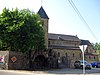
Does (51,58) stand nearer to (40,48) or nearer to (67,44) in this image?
(40,48)

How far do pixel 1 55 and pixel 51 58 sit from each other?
41.3 ft

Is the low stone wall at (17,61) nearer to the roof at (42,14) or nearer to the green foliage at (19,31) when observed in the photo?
the green foliage at (19,31)

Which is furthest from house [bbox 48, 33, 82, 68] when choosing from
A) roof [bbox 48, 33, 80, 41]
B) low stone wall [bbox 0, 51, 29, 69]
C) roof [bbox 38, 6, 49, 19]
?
low stone wall [bbox 0, 51, 29, 69]

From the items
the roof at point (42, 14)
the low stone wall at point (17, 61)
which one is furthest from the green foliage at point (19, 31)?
the roof at point (42, 14)

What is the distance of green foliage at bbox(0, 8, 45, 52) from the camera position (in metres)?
36.1

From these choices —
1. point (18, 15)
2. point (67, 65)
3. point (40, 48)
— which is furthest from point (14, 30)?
point (67, 65)

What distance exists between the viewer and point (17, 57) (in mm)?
35469

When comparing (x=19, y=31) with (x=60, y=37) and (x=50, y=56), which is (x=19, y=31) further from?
(x=60, y=37)

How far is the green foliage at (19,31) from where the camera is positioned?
3609cm

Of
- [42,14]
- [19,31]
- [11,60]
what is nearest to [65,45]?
[42,14]

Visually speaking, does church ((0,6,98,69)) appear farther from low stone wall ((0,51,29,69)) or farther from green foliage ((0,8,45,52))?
green foliage ((0,8,45,52))

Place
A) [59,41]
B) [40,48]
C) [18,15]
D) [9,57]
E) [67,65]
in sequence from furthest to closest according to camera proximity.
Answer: [59,41], [67,65], [40,48], [18,15], [9,57]

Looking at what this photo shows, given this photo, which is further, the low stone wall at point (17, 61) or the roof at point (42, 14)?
the roof at point (42, 14)

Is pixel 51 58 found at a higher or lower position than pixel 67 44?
lower
